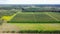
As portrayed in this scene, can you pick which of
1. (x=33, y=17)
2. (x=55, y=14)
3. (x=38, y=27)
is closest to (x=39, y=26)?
(x=38, y=27)

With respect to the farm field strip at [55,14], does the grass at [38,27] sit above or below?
below

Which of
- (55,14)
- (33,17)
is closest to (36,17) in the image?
(33,17)

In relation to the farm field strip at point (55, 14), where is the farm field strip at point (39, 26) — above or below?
below

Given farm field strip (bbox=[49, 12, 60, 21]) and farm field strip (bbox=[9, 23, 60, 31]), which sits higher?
farm field strip (bbox=[49, 12, 60, 21])

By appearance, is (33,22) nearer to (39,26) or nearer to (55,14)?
Result: (39,26)

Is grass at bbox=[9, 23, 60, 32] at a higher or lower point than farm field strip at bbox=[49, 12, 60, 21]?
lower

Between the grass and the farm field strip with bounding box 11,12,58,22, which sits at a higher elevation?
the farm field strip with bounding box 11,12,58,22

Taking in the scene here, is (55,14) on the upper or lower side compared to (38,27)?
upper

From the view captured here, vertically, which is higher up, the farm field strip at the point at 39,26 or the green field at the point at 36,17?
the green field at the point at 36,17
